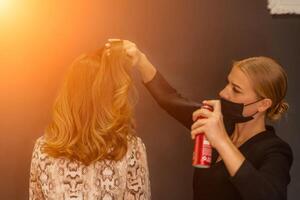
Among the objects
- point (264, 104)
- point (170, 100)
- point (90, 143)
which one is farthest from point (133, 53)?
point (264, 104)

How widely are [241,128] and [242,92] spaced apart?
128 millimetres

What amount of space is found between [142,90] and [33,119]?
37 cm

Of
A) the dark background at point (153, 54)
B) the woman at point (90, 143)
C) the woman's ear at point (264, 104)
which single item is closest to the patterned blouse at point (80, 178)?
the woman at point (90, 143)

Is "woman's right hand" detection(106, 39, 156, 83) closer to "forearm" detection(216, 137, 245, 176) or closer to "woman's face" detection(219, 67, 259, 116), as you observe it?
"woman's face" detection(219, 67, 259, 116)

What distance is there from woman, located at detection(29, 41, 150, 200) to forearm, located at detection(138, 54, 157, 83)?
0.46 ft

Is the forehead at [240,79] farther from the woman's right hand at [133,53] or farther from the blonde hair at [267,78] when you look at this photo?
the woman's right hand at [133,53]

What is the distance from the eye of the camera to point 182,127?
5.10 feet

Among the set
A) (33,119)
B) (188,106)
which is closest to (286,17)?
(188,106)

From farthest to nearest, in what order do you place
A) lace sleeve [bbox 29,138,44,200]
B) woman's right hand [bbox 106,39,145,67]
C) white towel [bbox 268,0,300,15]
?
white towel [bbox 268,0,300,15]
woman's right hand [bbox 106,39,145,67]
lace sleeve [bbox 29,138,44,200]

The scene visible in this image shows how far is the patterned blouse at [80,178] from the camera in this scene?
4.06 ft

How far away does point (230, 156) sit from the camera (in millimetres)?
1210

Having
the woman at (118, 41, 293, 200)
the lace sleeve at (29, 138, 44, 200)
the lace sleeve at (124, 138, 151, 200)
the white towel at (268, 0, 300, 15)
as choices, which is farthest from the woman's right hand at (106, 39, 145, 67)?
the white towel at (268, 0, 300, 15)

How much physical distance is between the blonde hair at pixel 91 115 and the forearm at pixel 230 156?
0.90 feet

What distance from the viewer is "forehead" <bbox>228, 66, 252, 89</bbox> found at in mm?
1356
